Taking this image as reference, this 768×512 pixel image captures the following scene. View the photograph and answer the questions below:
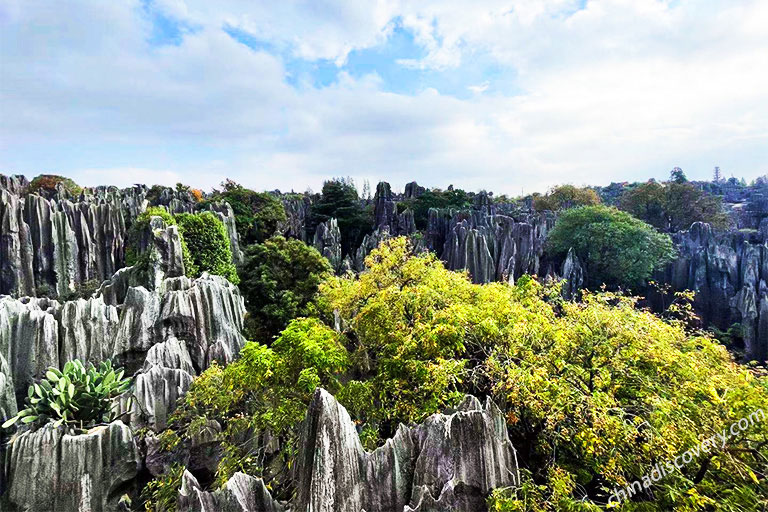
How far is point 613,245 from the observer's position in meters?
27.1

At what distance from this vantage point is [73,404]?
8.04 meters

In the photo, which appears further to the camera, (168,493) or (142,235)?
(142,235)

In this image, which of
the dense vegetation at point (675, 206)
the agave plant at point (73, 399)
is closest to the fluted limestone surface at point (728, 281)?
the dense vegetation at point (675, 206)

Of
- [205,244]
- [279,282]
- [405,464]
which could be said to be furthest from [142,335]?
[205,244]

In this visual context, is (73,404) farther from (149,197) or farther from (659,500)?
(149,197)

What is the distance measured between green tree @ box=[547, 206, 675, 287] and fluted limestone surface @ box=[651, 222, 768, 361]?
1485mm

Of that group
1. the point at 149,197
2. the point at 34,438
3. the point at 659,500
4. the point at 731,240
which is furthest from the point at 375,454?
the point at 149,197

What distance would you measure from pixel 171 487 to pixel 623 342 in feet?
26.3

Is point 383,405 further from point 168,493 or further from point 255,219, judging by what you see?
point 255,219

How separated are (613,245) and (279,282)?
2221cm

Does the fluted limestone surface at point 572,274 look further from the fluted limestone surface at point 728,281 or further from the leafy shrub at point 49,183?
the leafy shrub at point 49,183

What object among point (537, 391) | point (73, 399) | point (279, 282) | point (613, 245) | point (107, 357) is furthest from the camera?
point (613, 245)

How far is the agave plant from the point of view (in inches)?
307

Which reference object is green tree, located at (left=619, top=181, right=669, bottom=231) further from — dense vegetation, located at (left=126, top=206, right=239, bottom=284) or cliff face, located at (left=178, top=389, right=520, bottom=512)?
cliff face, located at (left=178, top=389, right=520, bottom=512)
